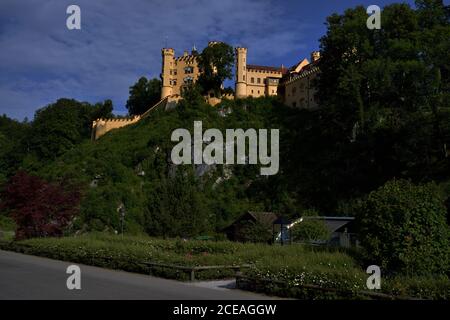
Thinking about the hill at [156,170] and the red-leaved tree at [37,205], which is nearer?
the red-leaved tree at [37,205]

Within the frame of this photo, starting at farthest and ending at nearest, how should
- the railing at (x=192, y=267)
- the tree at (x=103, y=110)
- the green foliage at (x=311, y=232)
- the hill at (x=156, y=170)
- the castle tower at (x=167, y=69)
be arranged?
the tree at (x=103, y=110) → the castle tower at (x=167, y=69) → the hill at (x=156, y=170) → the green foliage at (x=311, y=232) → the railing at (x=192, y=267)

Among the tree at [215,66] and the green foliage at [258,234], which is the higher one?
the tree at [215,66]

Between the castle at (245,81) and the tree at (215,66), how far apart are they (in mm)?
3561

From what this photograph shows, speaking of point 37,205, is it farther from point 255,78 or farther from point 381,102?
point 255,78

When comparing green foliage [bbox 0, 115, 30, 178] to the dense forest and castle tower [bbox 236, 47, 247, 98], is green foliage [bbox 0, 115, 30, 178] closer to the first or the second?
the dense forest

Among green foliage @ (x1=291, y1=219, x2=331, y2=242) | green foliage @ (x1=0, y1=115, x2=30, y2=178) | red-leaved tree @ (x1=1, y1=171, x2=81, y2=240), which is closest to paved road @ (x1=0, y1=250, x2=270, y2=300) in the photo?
red-leaved tree @ (x1=1, y1=171, x2=81, y2=240)

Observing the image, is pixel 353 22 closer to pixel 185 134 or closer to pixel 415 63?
pixel 415 63

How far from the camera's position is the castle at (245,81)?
8481 cm

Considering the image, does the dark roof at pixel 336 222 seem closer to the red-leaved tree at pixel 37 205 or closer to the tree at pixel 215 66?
the red-leaved tree at pixel 37 205

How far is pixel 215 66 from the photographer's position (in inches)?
3447

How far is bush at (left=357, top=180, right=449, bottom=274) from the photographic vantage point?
14.6 metres

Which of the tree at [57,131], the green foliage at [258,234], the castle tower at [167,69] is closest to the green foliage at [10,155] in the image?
the tree at [57,131]
